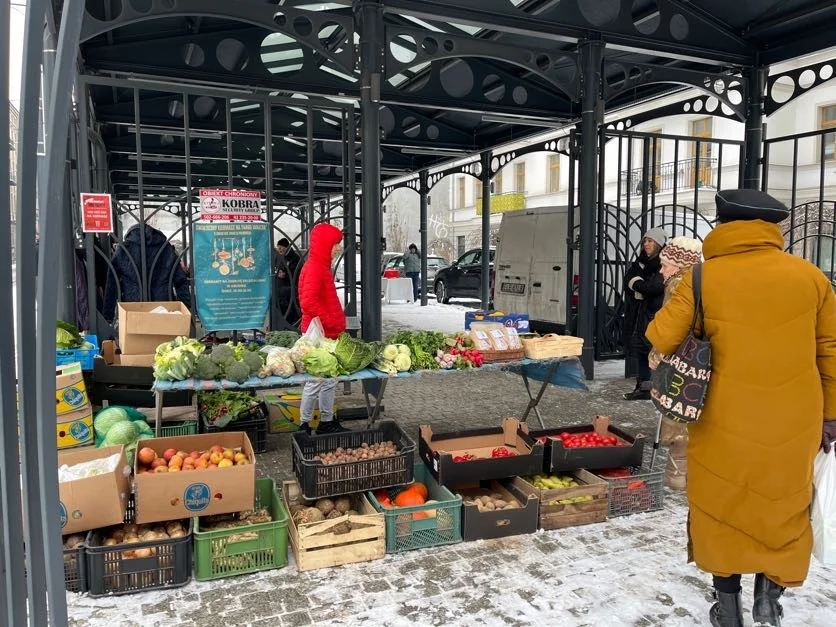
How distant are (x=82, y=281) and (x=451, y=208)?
34.0 metres

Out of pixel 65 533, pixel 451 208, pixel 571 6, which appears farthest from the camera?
pixel 451 208

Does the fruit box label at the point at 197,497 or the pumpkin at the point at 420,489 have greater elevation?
the fruit box label at the point at 197,497

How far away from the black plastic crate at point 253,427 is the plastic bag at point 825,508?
13.7 feet

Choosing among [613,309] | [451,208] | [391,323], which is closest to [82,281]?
[613,309]

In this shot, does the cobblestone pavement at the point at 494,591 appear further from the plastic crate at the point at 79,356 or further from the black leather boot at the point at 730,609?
the plastic crate at the point at 79,356

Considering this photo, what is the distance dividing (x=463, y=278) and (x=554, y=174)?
13894 mm

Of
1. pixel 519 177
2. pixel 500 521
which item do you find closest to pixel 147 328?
pixel 500 521

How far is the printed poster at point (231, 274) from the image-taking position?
6234 mm

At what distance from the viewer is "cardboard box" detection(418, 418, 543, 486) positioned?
4145 mm

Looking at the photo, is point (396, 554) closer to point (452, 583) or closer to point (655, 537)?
point (452, 583)

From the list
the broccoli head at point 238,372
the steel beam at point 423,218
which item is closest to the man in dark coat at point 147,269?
the broccoli head at point 238,372

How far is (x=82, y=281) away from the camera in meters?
6.70

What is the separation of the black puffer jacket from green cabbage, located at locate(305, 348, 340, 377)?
376 centimetres

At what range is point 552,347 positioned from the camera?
5242 mm
